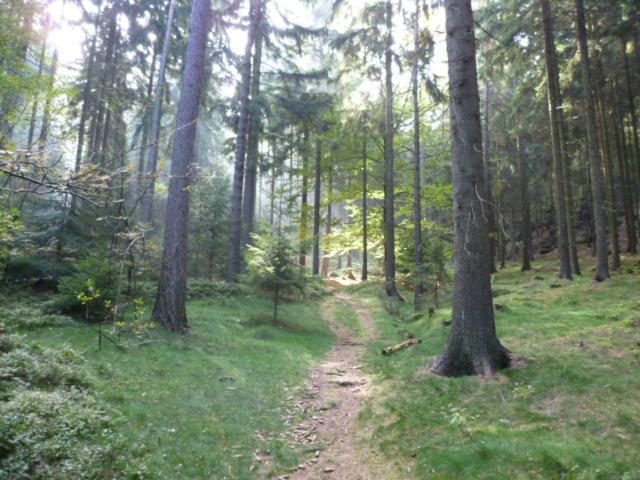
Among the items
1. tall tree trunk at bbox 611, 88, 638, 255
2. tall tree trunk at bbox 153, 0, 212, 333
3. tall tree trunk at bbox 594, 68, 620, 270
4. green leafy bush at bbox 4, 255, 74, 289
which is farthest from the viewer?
tall tree trunk at bbox 611, 88, 638, 255

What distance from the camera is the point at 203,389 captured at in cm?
637

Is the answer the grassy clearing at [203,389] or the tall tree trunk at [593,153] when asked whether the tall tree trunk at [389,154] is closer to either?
the tall tree trunk at [593,153]

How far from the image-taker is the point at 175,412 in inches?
211

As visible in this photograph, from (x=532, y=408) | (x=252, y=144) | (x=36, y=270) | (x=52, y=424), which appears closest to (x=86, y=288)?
(x=36, y=270)

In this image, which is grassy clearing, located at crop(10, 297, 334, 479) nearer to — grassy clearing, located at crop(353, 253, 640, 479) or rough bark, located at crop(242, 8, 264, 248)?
grassy clearing, located at crop(353, 253, 640, 479)

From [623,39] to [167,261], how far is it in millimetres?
16992

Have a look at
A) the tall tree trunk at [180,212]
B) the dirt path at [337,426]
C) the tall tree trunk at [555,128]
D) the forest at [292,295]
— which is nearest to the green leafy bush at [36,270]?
the forest at [292,295]

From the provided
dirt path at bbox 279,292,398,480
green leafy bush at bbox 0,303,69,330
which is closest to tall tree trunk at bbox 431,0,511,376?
dirt path at bbox 279,292,398,480

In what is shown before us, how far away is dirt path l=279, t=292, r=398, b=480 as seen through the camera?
4.57m

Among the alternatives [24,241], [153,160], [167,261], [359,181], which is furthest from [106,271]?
[359,181]

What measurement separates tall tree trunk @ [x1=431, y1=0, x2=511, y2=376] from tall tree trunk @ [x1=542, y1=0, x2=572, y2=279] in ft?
30.7

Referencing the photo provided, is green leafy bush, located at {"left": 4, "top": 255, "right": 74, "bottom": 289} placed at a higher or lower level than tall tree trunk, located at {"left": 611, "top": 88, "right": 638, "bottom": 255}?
lower

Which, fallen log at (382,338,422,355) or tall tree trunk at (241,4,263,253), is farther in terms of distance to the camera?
tall tree trunk at (241,4,263,253)

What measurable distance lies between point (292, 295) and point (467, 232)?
6.97m
